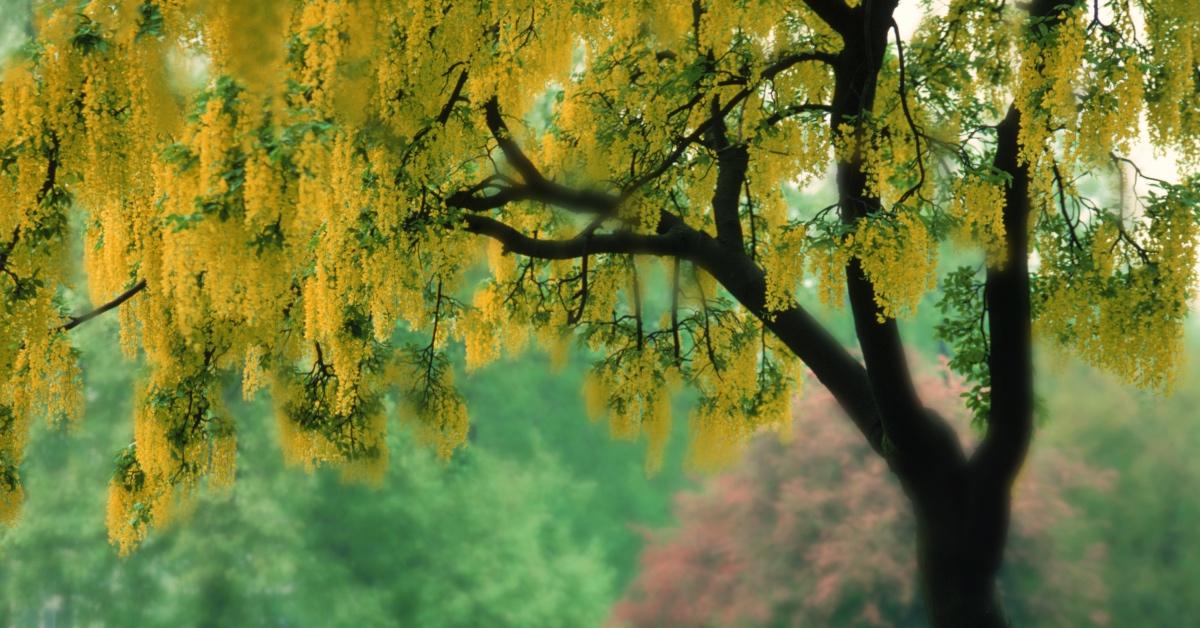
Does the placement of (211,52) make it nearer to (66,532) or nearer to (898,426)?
(898,426)

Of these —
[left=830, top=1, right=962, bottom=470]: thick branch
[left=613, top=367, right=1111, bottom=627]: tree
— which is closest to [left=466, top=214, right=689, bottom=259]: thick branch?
[left=830, top=1, right=962, bottom=470]: thick branch

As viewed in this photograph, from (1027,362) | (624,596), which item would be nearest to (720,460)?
(1027,362)

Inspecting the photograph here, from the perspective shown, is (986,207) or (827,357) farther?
(827,357)

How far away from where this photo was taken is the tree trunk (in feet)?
19.0

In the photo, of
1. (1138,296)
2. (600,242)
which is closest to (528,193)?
(600,242)

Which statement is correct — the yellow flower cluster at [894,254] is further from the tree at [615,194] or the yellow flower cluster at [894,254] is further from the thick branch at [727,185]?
the thick branch at [727,185]

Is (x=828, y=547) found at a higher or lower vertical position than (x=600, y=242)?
higher

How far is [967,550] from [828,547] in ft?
31.3

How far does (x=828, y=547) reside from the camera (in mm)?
15164

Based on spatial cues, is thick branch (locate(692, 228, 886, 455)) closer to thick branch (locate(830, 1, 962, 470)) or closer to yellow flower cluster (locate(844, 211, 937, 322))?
thick branch (locate(830, 1, 962, 470))

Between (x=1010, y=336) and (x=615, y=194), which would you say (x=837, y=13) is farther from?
(x=615, y=194)

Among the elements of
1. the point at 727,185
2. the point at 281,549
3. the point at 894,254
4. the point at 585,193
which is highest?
the point at 281,549

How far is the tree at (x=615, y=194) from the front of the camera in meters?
4.51

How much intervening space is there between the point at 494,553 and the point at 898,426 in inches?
494
